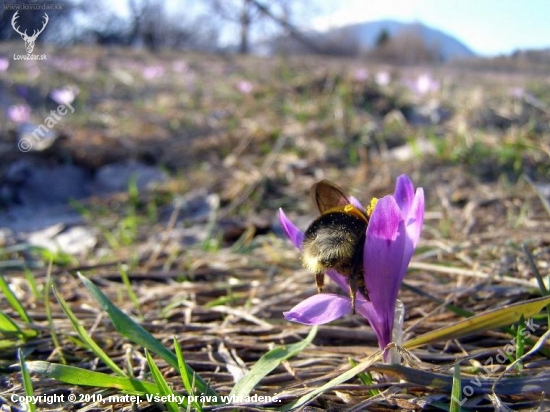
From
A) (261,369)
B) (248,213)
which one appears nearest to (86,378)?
(261,369)

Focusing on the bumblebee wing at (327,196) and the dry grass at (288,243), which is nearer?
the bumblebee wing at (327,196)

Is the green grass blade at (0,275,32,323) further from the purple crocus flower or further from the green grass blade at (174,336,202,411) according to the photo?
the purple crocus flower

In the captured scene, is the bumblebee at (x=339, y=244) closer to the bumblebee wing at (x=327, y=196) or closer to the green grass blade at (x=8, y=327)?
the bumblebee wing at (x=327, y=196)

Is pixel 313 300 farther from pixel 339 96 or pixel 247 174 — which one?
pixel 339 96

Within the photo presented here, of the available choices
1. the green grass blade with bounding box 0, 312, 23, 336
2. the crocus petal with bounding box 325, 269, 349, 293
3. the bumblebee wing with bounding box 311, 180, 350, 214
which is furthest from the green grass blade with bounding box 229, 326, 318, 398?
the green grass blade with bounding box 0, 312, 23, 336

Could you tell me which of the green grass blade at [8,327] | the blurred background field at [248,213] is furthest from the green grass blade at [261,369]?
the green grass blade at [8,327]

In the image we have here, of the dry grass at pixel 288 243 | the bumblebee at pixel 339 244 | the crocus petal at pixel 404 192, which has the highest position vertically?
the crocus petal at pixel 404 192
